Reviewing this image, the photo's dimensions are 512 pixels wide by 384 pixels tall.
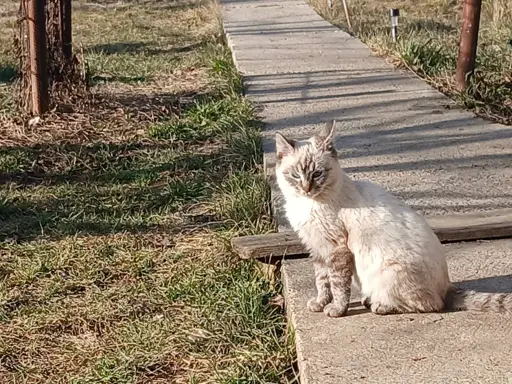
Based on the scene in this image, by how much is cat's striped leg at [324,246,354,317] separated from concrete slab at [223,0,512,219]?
3.91ft

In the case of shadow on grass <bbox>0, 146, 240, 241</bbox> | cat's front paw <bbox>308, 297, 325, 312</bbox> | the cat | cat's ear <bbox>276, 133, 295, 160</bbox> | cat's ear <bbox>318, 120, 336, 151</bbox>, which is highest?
cat's ear <bbox>318, 120, 336, 151</bbox>

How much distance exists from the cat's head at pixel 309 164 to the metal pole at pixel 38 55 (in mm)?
4252

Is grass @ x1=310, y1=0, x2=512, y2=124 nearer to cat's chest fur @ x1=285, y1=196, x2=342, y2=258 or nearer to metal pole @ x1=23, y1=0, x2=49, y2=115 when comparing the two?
metal pole @ x1=23, y1=0, x2=49, y2=115

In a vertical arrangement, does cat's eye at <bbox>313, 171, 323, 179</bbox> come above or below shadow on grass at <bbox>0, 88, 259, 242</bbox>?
above

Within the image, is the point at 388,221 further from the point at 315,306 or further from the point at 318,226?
the point at 315,306

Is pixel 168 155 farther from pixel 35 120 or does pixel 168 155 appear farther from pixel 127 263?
pixel 127 263

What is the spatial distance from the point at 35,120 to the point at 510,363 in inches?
206

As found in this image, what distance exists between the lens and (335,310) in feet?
12.0

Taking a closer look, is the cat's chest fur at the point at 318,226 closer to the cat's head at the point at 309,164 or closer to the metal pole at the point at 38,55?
the cat's head at the point at 309,164

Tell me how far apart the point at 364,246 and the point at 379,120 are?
400cm

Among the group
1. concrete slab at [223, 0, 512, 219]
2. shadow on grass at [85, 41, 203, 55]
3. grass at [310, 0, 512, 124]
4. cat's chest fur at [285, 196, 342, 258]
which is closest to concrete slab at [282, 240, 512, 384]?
cat's chest fur at [285, 196, 342, 258]

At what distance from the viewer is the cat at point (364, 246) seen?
3.50 metres

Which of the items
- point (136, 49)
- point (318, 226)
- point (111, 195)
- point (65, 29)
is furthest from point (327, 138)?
point (136, 49)

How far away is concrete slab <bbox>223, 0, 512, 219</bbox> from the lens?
5.55 metres
